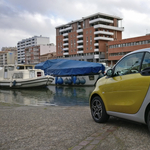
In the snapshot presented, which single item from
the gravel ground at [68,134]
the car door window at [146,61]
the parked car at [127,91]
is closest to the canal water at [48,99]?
the gravel ground at [68,134]

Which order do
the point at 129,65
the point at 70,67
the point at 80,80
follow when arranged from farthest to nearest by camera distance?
the point at 70,67 < the point at 80,80 < the point at 129,65

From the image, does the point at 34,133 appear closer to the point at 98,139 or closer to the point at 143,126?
the point at 98,139

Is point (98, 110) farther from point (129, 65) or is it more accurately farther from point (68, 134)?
point (129, 65)

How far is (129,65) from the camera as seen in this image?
15.1 ft

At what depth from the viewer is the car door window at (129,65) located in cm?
431

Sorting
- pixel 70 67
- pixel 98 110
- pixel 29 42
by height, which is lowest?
pixel 98 110

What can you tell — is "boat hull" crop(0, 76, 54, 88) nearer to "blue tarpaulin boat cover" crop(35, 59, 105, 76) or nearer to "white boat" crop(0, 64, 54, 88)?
"white boat" crop(0, 64, 54, 88)

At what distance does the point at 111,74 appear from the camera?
4.95 metres

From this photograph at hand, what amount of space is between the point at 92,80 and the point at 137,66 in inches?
856

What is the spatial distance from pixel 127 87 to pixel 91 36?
87825 millimetres

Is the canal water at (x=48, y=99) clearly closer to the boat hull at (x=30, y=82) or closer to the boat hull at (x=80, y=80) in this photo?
the boat hull at (x=30, y=82)

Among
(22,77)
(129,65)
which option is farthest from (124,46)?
(129,65)

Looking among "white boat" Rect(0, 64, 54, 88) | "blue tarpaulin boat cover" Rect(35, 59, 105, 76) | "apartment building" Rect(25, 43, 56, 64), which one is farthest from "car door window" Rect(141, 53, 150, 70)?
"apartment building" Rect(25, 43, 56, 64)

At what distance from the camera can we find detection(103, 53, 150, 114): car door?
396 cm
